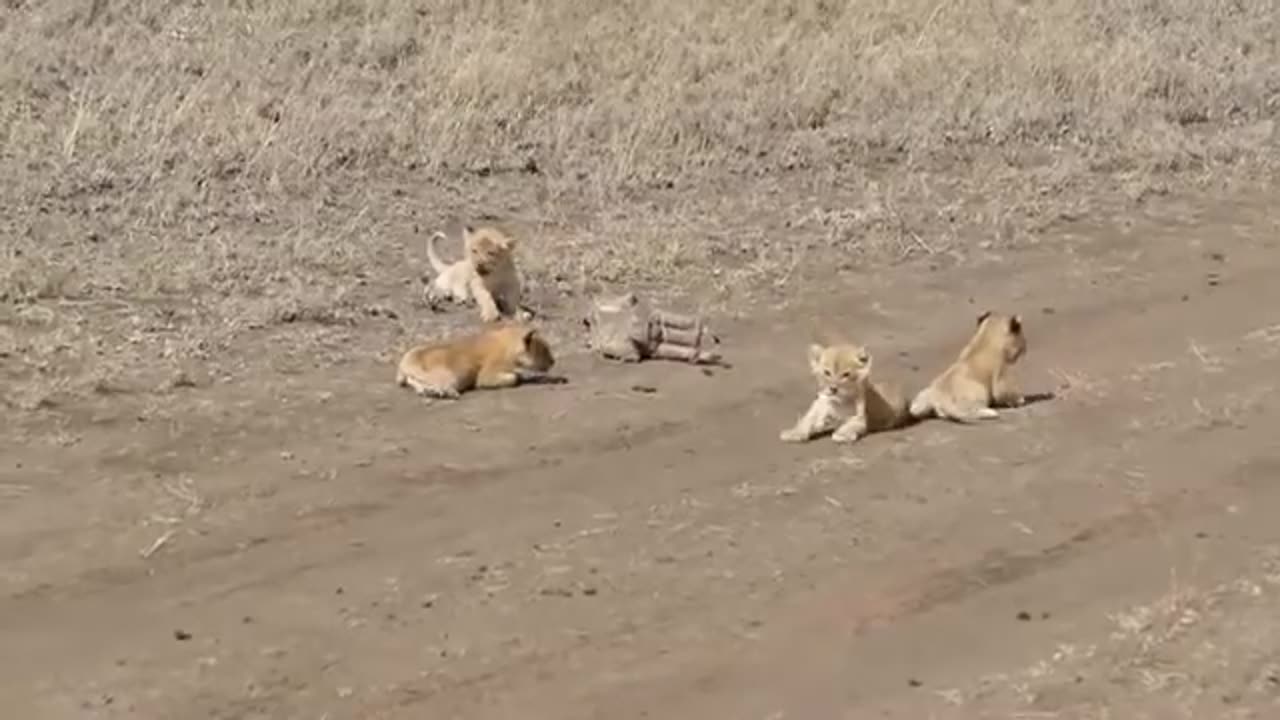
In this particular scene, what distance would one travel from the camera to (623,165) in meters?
14.1

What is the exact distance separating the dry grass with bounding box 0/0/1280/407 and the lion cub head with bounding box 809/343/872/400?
8.43 ft

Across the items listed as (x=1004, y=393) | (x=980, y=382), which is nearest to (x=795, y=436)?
(x=980, y=382)

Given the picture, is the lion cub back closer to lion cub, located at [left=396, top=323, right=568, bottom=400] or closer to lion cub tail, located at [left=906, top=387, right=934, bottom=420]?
lion cub, located at [left=396, top=323, right=568, bottom=400]

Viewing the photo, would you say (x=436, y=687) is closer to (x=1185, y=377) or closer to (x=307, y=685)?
(x=307, y=685)

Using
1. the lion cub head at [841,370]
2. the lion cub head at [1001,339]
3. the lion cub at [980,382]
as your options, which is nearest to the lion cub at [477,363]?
the lion cub head at [841,370]

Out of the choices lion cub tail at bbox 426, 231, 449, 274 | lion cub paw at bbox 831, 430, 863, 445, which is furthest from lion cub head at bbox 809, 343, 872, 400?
lion cub tail at bbox 426, 231, 449, 274

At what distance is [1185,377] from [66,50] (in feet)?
29.4

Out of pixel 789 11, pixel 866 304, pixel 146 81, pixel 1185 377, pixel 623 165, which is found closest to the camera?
pixel 1185 377

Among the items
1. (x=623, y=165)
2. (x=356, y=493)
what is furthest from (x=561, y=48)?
(x=356, y=493)

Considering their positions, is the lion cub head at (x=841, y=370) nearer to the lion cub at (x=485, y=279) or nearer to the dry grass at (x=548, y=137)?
the lion cub at (x=485, y=279)

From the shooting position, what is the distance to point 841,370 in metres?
9.38

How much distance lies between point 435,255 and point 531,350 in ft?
6.77

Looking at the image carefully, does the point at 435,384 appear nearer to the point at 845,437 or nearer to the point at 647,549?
the point at 845,437

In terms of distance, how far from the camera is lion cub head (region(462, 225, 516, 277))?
11.0 m
